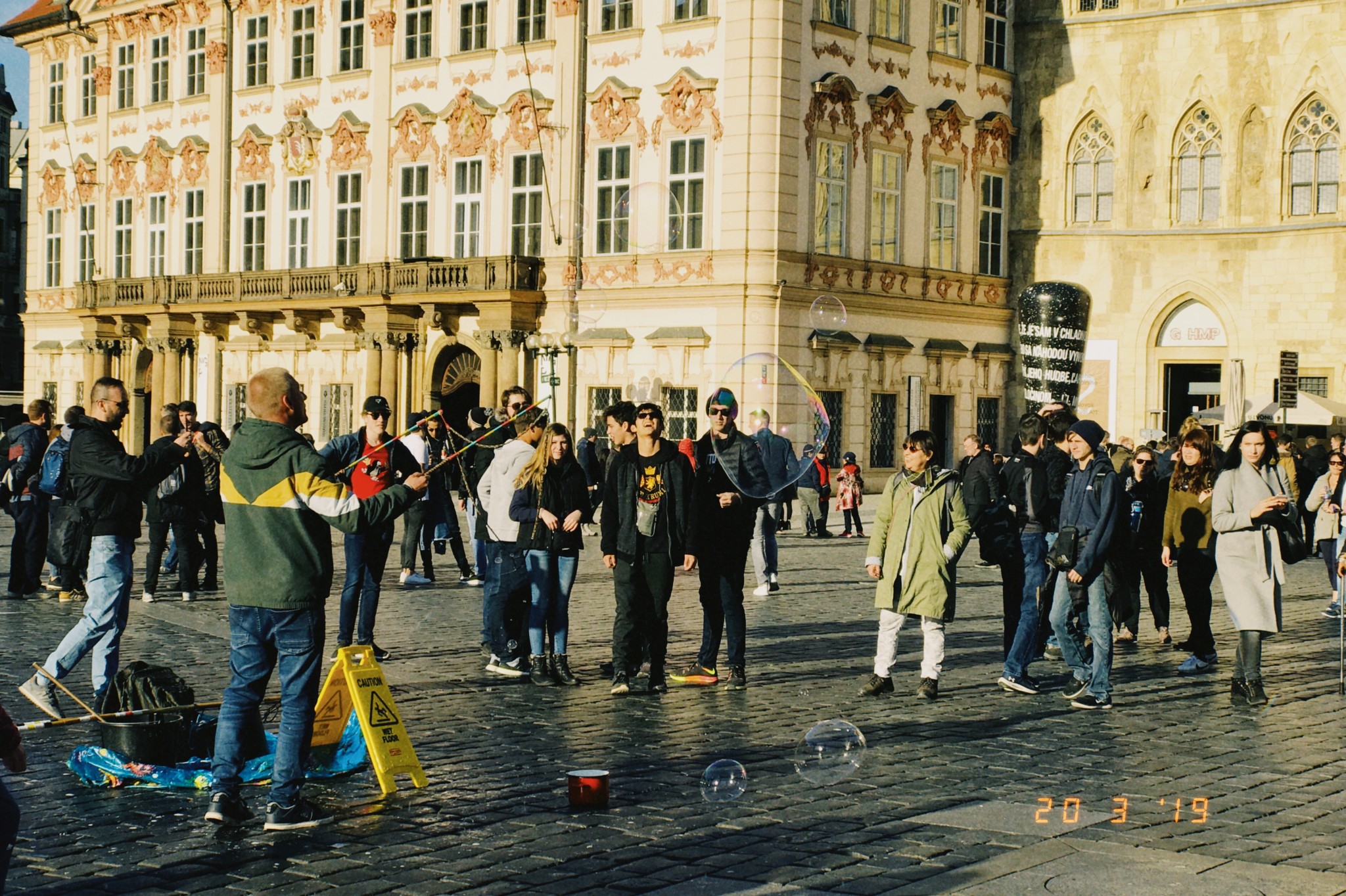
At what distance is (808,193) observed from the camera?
3388 cm

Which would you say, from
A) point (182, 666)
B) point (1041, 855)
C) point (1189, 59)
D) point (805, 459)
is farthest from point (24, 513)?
point (1189, 59)

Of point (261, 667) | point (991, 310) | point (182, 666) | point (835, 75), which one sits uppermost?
point (835, 75)

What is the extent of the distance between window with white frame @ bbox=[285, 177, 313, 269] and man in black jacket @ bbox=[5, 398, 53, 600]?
2417 cm

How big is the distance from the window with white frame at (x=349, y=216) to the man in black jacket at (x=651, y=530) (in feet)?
96.7

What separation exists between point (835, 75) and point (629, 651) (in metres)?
24.4

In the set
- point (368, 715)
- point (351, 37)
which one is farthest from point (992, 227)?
point (368, 715)

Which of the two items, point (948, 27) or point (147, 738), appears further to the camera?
point (948, 27)

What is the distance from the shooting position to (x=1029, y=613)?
1167 cm

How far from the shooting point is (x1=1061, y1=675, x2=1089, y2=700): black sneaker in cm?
1116

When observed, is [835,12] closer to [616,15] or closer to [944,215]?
[616,15]

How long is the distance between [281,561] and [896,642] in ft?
16.6

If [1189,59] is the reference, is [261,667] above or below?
below

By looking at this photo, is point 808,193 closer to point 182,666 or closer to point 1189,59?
point 1189,59


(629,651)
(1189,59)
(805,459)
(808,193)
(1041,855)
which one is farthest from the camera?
(1189,59)
